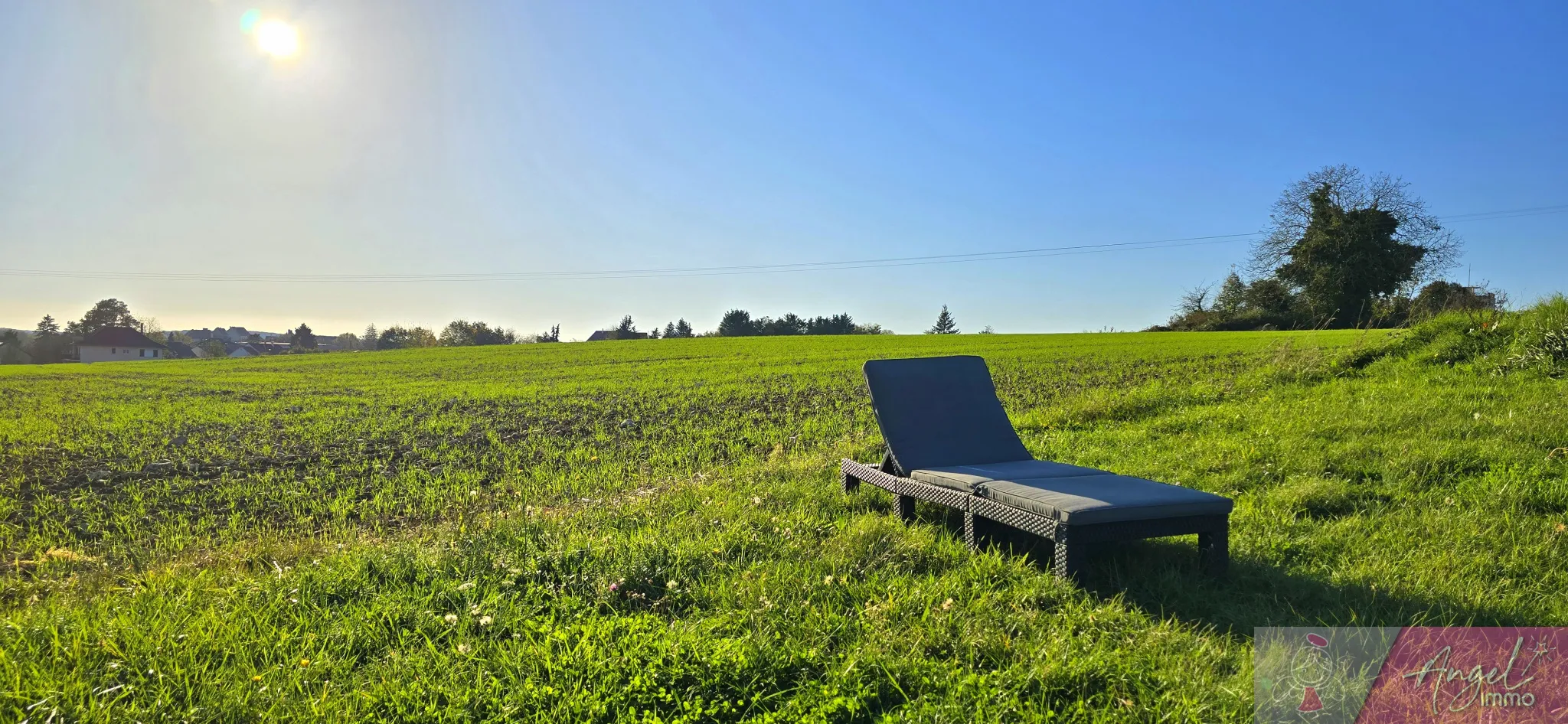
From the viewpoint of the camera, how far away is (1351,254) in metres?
38.6

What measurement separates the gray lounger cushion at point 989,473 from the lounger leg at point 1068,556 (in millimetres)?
679

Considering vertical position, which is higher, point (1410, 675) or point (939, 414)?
point (939, 414)

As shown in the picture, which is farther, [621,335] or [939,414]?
[621,335]

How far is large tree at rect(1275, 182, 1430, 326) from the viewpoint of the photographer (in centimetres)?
3831

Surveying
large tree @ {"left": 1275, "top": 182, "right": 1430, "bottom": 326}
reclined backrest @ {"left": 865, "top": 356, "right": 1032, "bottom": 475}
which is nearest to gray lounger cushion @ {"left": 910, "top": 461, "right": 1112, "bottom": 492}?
reclined backrest @ {"left": 865, "top": 356, "right": 1032, "bottom": 475}

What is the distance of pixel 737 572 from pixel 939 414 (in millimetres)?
2323

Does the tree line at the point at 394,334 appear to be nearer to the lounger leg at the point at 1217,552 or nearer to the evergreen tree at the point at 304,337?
the evergreen tree at the point at 304,337

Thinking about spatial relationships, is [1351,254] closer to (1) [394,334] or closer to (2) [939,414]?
(2) [939,414]

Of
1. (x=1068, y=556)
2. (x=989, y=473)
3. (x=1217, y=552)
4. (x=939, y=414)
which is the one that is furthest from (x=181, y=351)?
(x=1217, y=552)

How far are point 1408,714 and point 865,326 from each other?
59.0 metres

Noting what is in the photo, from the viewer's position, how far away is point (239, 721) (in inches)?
100

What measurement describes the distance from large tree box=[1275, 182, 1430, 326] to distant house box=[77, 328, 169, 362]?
86.1 m

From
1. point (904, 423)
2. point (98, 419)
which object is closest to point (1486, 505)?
point (904, 423)

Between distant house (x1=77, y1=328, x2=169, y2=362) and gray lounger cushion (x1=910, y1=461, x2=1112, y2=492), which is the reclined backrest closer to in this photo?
gray lounger cushion (x1=910, y1=461, x2=1112, y2=492)
